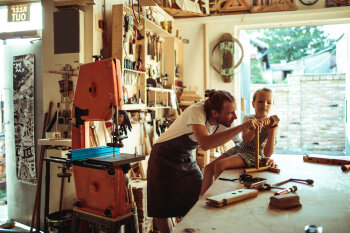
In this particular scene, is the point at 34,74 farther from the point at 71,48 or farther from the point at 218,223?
the point at 218,223

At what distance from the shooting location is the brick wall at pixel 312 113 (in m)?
8.04

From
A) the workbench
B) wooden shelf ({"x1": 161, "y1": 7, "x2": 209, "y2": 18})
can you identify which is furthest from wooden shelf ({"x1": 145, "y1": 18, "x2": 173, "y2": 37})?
the workbench

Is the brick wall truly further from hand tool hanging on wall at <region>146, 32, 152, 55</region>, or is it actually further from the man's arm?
the man's arm

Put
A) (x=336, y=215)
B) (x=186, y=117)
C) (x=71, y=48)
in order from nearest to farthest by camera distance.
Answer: (x=336, y=215)
(x=186, y=117)
(x=71, y=48)

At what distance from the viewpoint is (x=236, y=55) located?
17.9 ft

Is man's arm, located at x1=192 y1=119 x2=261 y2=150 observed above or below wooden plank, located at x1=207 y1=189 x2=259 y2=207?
above

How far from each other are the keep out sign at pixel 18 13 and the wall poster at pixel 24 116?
52 centimetres

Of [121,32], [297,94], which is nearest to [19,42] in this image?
[121,32]

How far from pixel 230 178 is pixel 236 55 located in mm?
3860

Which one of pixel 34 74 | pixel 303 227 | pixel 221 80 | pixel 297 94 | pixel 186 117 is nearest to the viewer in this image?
pixel 303 227

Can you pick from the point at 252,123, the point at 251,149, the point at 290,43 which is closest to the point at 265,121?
the point at 252,123

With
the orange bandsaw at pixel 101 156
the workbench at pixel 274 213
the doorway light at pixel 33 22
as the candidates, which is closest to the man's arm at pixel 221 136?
the workbench at pixel 274 213

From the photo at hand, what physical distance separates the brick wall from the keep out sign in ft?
20.1

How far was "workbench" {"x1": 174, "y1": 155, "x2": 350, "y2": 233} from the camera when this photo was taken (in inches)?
47.2
